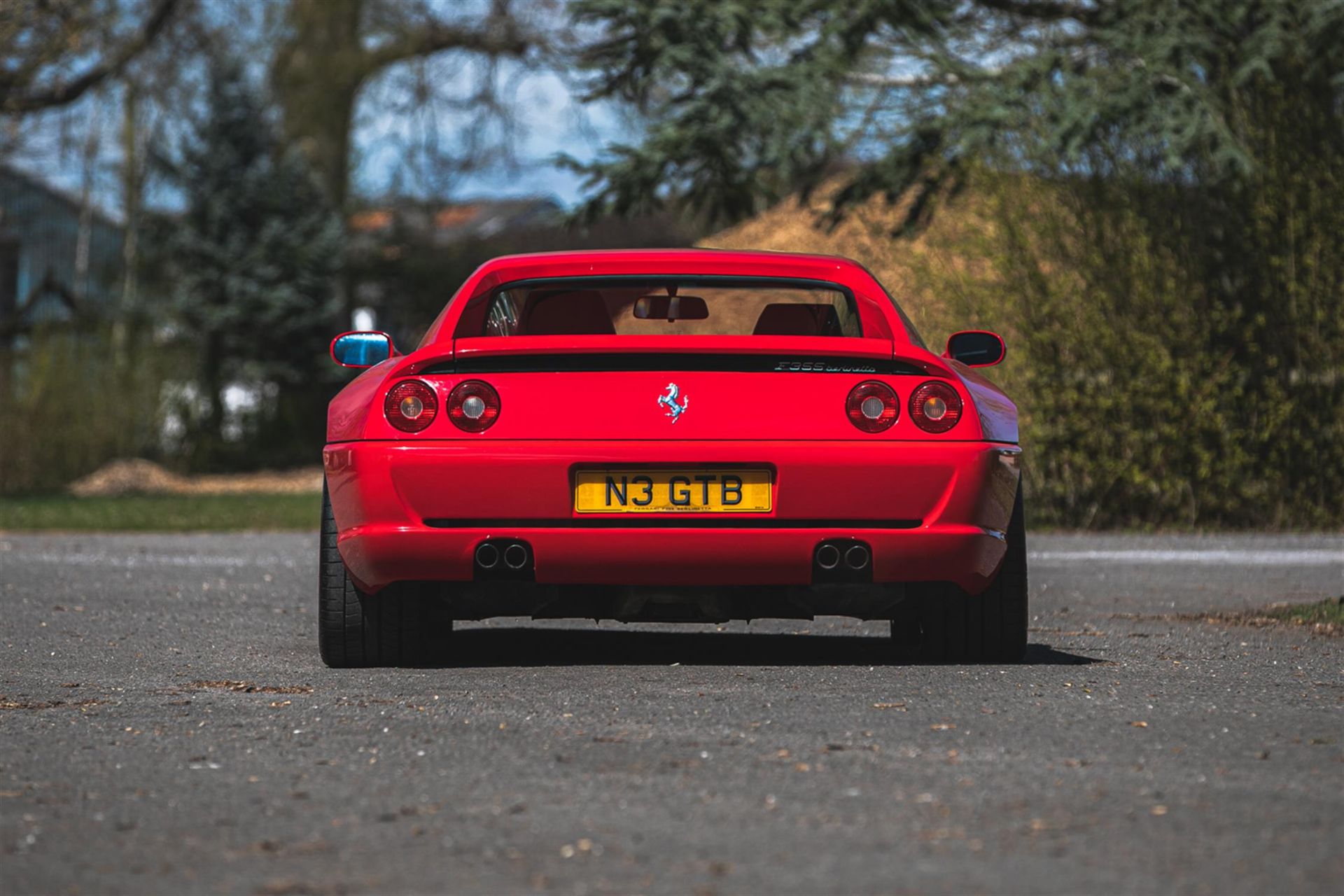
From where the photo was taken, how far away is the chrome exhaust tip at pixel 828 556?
6246mm

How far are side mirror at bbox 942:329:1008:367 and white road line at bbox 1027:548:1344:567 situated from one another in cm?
498

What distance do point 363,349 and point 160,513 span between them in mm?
13128

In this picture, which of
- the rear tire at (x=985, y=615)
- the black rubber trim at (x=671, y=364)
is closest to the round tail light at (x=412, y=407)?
the black rubber trim at (x=671, y=364)

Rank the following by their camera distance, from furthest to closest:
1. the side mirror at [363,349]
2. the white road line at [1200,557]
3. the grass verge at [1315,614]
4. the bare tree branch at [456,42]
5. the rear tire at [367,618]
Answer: the bare tree branch at [456,42] → the white road line at [1200,557] → the grass verge at [1315,614] → the side mirror at [363,349] → the rear tire at [367,618]

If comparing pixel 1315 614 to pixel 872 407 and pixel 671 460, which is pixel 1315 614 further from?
pixel 671 460

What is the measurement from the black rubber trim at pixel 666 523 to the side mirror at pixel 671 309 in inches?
40.7

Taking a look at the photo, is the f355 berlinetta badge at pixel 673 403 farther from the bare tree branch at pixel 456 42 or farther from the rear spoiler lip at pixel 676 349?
the bare tree branch at pixel 456 42

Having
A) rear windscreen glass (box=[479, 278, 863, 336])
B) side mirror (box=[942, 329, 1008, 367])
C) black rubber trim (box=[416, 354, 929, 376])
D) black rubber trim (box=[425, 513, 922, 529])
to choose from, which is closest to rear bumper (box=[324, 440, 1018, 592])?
black rubber trim (box=[425, 513, 922, 529])

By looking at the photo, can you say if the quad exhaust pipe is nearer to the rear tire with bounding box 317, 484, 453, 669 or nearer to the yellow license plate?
the yellow license plate

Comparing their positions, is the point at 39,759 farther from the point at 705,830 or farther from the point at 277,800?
the point at 705,830

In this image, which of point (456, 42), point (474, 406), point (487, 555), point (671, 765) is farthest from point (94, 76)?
point (671, 765)

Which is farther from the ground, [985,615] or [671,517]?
[671,517]

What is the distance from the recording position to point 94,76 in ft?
91.0

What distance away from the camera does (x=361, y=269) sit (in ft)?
114
